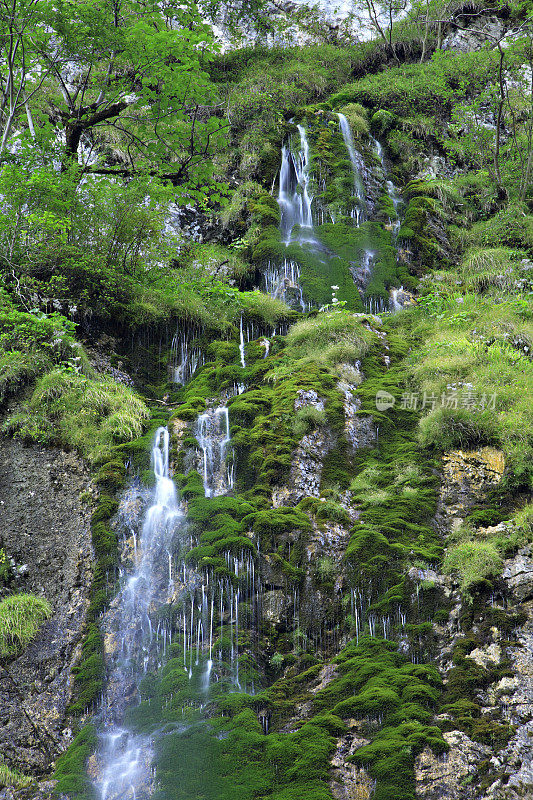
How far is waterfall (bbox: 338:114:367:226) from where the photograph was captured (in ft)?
47.3

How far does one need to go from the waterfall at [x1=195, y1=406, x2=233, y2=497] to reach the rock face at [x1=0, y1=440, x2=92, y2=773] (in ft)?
5.50

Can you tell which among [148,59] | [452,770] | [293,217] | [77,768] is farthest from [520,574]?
[293,217]

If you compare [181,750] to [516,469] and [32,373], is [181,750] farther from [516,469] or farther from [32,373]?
[32,373]

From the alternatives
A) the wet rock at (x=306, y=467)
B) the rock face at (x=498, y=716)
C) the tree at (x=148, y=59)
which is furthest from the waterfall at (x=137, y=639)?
the tree at (x=148, y=59)

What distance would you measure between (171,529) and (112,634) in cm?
138

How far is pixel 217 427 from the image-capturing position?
8.70 m

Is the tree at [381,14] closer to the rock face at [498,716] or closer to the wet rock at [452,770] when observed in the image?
the rock face at [498,716]

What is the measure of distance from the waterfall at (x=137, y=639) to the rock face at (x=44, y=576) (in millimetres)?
507

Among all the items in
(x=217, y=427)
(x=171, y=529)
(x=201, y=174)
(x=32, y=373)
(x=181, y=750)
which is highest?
(x=201, y=174)

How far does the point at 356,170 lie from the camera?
50.3ft

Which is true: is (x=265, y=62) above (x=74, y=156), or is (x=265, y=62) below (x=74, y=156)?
above

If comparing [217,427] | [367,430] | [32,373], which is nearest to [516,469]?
[367,430]

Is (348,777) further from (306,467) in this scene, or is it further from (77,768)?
(306,467)

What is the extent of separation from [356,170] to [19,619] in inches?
522
